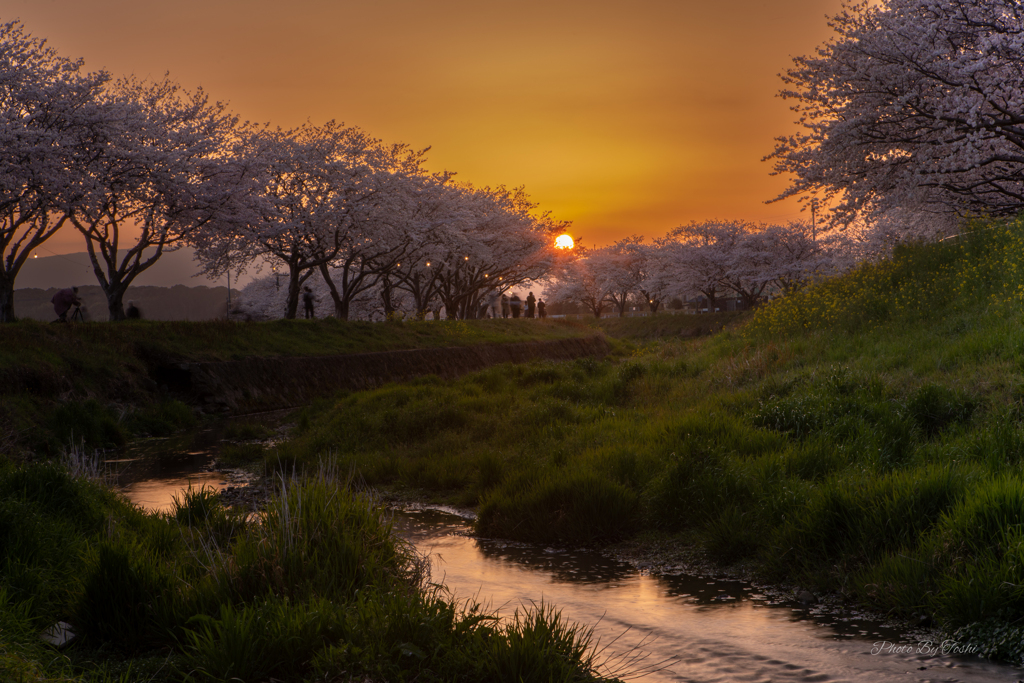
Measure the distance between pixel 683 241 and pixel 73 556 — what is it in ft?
227

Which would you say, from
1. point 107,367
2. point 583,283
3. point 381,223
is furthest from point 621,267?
point 107,367

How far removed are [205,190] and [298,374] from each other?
1052cm

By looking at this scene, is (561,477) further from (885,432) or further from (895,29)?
(895,29)

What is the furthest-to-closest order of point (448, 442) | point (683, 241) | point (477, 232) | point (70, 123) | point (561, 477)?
point (683, 241) → point (477, 232) → point (70, 123) → point (448, 442) → point (561, 477)

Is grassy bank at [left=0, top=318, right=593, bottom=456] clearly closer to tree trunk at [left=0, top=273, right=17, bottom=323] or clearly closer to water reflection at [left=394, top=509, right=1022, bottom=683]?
tree trunk at [left=0, top=273, right=17, bottom=323]

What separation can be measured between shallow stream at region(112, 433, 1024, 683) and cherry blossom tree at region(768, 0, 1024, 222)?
53.1 feet

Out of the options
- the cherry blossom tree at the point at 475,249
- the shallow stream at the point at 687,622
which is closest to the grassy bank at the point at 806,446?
the shallow stream at the point at 687,622

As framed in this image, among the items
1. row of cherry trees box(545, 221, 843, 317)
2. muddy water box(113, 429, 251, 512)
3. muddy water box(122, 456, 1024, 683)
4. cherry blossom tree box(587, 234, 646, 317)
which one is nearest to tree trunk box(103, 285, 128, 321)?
muddy water box(113, 429, 251, 512)

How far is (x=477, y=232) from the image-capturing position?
164 ft

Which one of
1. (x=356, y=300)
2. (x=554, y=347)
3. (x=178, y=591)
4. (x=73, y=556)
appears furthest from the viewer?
(x=356, y=300)

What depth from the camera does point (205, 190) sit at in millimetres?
28062

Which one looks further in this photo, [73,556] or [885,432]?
[885,432]

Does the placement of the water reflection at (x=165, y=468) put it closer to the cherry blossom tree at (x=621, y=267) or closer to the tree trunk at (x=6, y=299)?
the tree trunk at (x=6, y=299)

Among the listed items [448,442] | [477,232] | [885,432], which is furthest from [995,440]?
[477,232]
